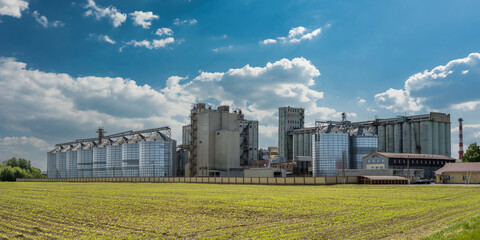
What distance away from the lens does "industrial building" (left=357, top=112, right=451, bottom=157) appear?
14975 cm

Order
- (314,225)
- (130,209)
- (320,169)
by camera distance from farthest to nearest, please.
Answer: (320,169), (130,209), (314,225)

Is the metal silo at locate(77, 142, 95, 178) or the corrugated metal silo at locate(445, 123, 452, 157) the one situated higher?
the corrugated metal silo at locate(445, 123, 452, 157)

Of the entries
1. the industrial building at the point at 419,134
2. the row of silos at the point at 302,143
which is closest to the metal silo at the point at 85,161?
the row of silos at the point at 302,143

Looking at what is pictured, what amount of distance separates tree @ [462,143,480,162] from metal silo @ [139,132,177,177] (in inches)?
3514

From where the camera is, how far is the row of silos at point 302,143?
188375 millimetres

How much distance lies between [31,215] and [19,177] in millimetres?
166035

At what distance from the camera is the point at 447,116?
15688 centimetres

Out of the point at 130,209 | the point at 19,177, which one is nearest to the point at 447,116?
the point at 130,209

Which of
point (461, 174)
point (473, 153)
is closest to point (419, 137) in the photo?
point (473, 153)

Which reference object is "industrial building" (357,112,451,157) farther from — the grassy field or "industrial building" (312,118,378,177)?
the grassy field

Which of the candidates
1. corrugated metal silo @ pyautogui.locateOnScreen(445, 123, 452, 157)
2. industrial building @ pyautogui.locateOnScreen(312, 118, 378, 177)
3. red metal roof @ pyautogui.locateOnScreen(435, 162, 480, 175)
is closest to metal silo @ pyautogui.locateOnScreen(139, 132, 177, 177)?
industrial building @ pyautogui.locateOnScreen(312, 118, 378, 177)

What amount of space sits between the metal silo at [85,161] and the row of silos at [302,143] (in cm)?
8296

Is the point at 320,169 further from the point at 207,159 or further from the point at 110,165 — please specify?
the point at 110,165

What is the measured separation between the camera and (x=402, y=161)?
121m
